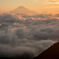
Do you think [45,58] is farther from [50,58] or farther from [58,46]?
[58,46]

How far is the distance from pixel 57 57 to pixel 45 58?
30.2 feet

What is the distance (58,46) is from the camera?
147 m

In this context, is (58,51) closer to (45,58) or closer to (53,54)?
(53,54)

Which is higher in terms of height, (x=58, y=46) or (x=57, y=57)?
(x=58, y=46)

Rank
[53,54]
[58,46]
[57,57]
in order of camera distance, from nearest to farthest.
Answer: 1. [57,57]
2. [53,54]
3. [58,46]

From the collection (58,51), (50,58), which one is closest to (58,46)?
(58,51)

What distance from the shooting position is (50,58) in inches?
5148

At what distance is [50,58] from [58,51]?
36.0 ft

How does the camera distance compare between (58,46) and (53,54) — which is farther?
(58,46)

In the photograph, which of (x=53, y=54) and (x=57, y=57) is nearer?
(x=57, y=57)

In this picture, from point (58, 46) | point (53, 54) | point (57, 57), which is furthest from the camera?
point (58, 46)

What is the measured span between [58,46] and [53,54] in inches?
515

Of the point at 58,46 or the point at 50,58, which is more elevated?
the point at 58,46

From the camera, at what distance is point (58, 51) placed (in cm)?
13750
